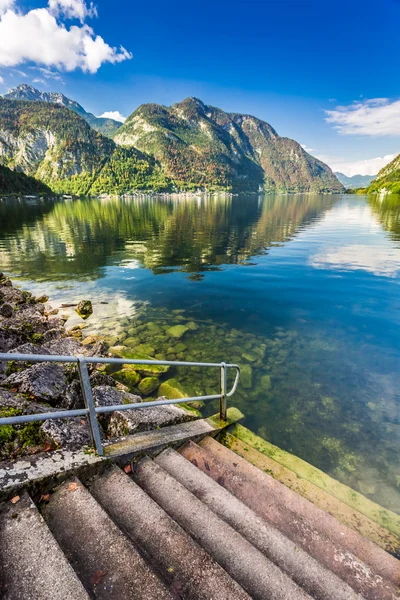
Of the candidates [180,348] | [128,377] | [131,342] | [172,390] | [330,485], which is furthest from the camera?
[131,342]

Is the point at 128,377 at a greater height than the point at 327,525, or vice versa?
the point at 327,525

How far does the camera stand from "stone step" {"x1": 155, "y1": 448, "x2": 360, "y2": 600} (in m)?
2.74

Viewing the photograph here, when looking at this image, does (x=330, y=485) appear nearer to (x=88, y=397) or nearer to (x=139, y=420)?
(x=139, y=420)

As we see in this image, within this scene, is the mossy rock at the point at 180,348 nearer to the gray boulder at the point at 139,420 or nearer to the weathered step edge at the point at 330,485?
the weathered step edge at the point at 330,485

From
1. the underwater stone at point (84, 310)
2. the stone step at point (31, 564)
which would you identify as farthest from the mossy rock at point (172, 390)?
Answer: the underwater stone at point (84, 310)

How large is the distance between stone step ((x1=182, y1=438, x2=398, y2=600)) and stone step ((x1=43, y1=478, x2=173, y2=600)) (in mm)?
2127

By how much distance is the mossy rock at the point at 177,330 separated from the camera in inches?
494

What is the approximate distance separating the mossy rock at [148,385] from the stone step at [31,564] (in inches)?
254

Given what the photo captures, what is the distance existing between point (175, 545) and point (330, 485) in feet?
13.2

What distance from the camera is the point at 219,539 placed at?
2.91 metres

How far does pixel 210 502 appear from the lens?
11.8 feet

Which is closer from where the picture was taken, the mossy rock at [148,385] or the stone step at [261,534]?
the stone step at [261,534]

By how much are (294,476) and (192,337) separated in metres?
7.74

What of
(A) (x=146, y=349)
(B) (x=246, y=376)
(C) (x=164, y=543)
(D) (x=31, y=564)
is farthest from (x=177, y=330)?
(D) (x=31, y=564)
